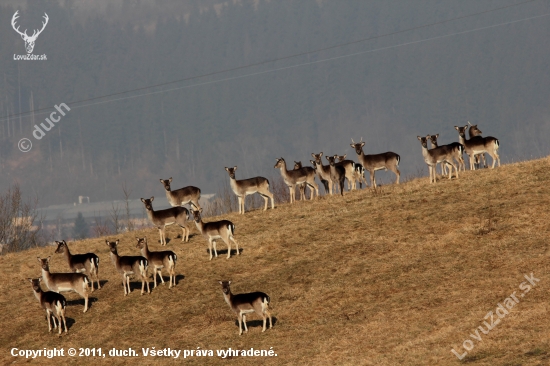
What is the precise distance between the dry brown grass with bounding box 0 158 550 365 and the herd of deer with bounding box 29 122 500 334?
0.85 meters

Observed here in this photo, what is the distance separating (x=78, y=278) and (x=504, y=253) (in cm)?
1474

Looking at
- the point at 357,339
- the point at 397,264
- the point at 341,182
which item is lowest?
the point at 357,339

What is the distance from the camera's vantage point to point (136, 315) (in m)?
27.5

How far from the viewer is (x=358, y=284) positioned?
88.3 ft

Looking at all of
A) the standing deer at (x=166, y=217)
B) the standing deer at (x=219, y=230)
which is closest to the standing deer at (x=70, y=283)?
the standing deer at (x=219, y=230)

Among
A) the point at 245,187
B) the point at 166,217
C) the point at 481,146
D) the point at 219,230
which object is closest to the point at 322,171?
the point at 245,187

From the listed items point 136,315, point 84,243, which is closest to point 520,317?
point 136,315

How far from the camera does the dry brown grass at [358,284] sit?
21.9 metres

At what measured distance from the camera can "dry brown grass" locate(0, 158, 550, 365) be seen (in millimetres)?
21922

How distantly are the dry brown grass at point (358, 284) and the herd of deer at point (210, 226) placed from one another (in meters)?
0.85

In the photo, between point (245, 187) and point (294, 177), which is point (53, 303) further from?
point (294, 177)

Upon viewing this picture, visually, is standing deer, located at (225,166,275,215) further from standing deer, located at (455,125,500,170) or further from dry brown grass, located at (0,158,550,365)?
standing deer, located at (455,125,500,170)

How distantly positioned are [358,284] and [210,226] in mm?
A: 7148

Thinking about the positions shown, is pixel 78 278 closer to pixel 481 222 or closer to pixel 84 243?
pixel 84 243
